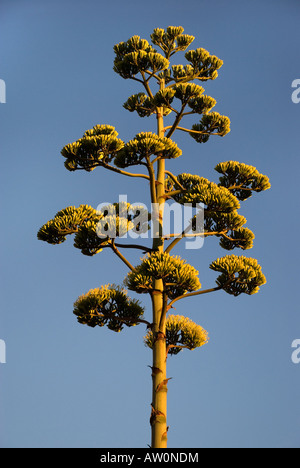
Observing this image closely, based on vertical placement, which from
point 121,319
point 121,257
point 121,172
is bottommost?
point 121,319

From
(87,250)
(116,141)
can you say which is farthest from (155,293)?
(116,141)

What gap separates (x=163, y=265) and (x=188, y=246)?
1.28 m

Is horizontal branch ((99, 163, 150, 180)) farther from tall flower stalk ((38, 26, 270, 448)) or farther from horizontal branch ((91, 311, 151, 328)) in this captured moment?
horizontal branch ((91, 311, 151, 328))

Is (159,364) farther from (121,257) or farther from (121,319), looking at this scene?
(121,257)

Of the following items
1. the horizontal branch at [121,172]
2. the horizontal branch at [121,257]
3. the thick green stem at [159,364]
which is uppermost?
the horizontal branch at [121,172]

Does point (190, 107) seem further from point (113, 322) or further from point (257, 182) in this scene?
point (113, 322)

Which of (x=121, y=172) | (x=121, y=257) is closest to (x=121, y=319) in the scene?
(x=121, y=257)

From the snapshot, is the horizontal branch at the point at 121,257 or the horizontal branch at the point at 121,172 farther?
the horizontal branch at the point at 121,172

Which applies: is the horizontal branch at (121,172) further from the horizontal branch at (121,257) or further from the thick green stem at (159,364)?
the horizontal branch at (121,257)

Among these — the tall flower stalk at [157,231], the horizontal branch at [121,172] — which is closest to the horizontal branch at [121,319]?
the tall flower stalk at [157,231]

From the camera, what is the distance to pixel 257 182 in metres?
9.08

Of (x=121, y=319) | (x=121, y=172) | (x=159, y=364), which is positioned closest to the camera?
(x=159, y=364)

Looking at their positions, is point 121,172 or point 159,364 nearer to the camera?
point 159,364

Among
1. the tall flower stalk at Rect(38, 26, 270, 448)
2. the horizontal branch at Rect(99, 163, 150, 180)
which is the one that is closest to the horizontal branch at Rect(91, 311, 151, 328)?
the tall flower stalk at Rect(38, 26, 270, 448)
